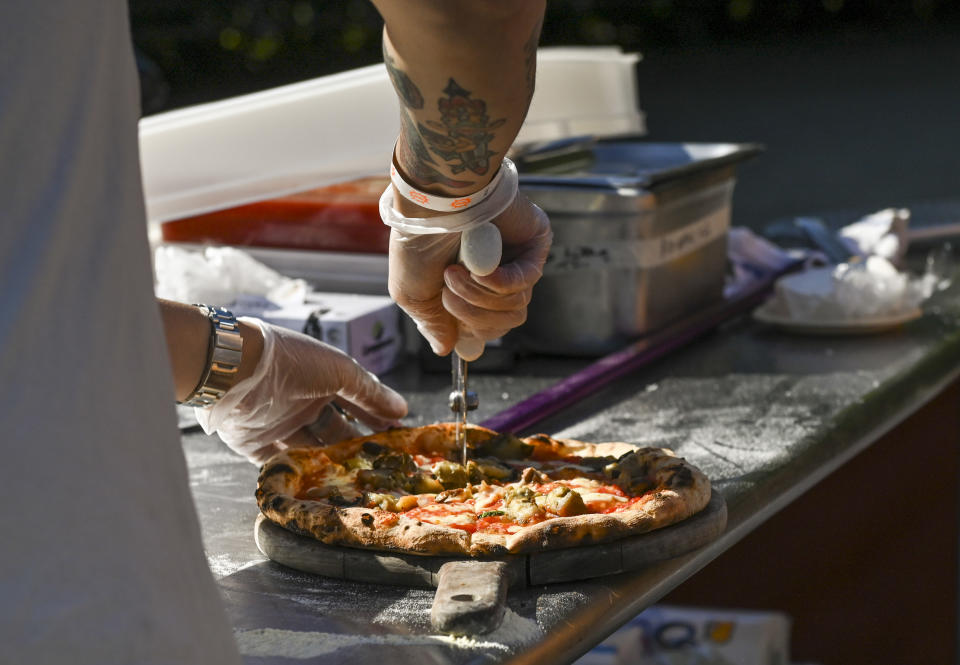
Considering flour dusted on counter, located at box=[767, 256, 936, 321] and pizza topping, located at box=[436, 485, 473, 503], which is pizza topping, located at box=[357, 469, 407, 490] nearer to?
pizza topping, located at box=[436, 485, 473, 503]

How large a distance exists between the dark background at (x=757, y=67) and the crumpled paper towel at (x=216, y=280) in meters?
5.97

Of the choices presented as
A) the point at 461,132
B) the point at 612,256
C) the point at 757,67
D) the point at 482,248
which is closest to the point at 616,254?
the point at 612,256

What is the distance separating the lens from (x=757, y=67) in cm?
1557

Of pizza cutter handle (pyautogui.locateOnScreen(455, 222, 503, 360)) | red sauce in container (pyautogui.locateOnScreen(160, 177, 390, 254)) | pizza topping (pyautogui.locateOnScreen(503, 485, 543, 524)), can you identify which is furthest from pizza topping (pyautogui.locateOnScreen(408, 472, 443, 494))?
red sauce in container (pyautogui.locateOnScreen(160, 177, 390, 254))

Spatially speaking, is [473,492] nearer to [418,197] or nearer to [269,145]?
[418,197]

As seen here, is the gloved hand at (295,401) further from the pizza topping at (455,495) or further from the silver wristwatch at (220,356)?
the pizza topping at (455,495)

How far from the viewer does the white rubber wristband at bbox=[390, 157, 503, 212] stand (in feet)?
4.60

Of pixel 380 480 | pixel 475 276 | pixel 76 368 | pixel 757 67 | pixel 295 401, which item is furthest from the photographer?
pixel 757 67

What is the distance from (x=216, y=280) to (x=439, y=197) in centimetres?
110

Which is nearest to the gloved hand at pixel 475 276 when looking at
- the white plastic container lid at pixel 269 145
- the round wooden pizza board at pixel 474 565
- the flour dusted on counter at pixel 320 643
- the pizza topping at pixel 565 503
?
the pizza topping at pixel 565 503

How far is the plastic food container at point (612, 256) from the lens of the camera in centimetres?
246

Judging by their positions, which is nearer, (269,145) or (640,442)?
(640,442)

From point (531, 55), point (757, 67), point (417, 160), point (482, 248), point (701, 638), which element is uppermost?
point (531, 55)

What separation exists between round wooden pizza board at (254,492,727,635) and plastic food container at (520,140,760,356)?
1066mm
